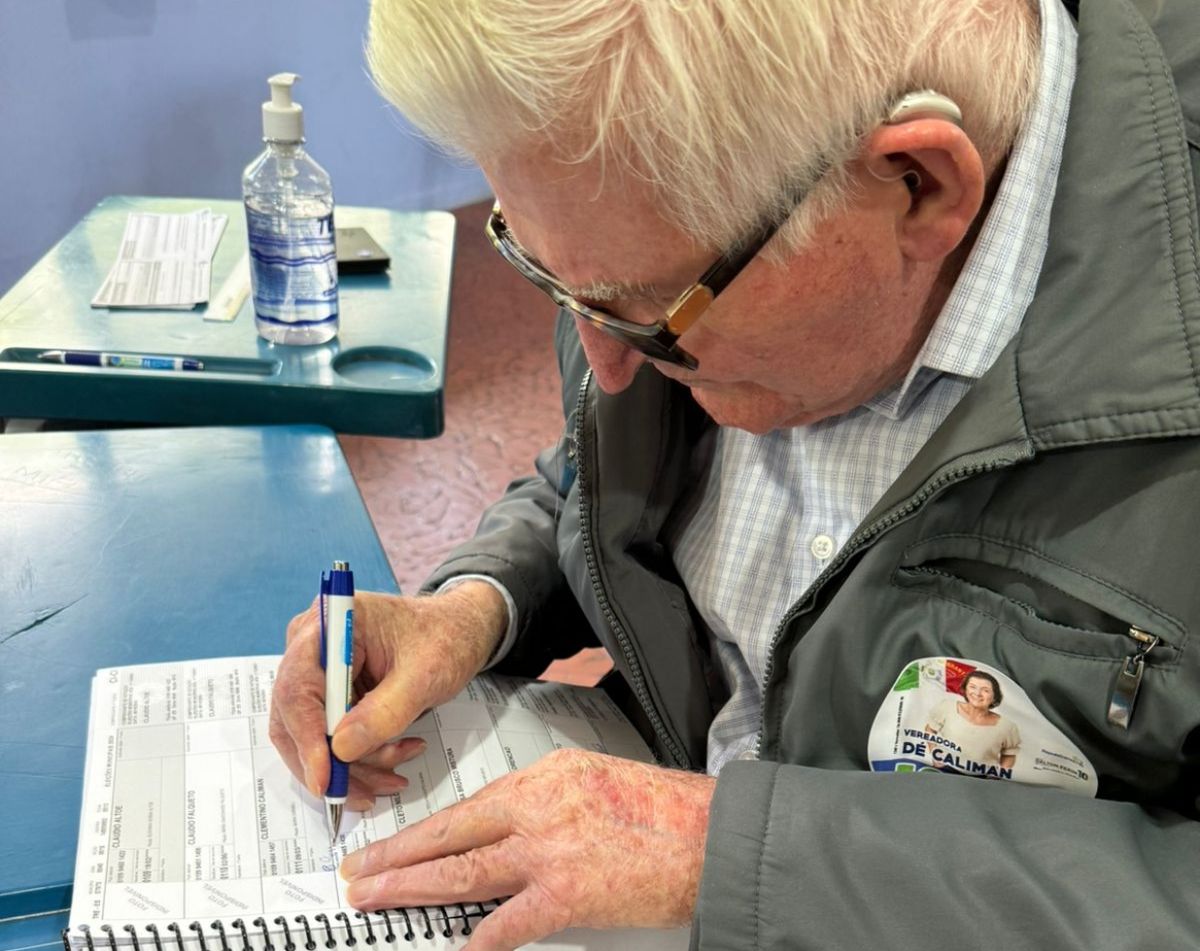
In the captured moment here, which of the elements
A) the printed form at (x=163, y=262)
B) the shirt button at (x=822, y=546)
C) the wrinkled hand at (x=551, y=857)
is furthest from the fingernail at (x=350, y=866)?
the printed form at (x=163, y=262)

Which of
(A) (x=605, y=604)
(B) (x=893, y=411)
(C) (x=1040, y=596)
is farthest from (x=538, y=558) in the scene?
(C) (x=1040, y=596)

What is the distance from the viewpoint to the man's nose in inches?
34.3

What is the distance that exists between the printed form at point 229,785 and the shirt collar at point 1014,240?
1.46 ft

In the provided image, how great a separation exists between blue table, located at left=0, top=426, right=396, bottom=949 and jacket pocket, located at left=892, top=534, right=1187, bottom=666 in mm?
498

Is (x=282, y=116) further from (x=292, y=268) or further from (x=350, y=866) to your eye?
(x=350, y=866)

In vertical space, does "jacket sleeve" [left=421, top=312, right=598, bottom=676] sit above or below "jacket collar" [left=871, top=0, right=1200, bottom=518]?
below

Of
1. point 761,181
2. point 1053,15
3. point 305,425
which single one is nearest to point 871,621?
point 761,181

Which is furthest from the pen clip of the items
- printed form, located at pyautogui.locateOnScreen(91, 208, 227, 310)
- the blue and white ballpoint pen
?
printed form, located at pyautogui.locateOnScreen(91, 208, 227, 310)

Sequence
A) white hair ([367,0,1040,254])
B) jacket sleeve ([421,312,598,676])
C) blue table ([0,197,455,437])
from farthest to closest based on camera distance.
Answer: blue table ([0,197,455,437]) → jacket sleeve ([421,312,598,676]) → white hair ([367,0,1040,254])

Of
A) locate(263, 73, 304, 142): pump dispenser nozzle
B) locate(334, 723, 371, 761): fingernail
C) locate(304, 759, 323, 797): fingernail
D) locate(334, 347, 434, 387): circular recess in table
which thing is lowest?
locate(304, 759, 323, 797): fingernail

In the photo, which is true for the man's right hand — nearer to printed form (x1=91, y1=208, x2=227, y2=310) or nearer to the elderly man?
the elderly man

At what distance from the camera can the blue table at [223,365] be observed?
135 centimetres

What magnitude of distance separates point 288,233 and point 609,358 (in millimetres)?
638

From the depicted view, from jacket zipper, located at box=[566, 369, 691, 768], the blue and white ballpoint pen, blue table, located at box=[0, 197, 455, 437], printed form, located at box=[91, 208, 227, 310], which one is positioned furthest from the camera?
printed form, located at box=[91, 208, 227, 310]
